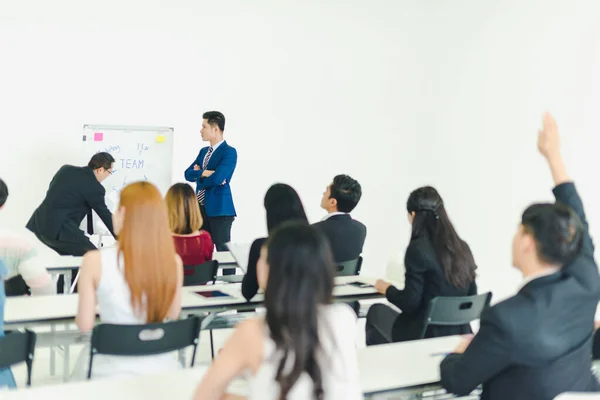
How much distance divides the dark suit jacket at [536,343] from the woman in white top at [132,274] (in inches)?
42.5

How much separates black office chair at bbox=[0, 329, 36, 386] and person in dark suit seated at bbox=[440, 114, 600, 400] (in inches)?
56.1

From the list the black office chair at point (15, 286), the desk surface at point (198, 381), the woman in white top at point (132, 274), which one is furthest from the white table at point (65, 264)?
the desk surface at point (198, 381)

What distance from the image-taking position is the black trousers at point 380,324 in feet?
11.6

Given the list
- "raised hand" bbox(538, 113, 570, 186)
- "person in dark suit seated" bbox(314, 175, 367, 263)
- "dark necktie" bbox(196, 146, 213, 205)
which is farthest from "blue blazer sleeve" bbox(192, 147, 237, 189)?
"raised hand" bbox(538, 113, 570, 186)

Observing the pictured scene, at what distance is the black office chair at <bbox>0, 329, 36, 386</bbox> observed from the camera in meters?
2.16

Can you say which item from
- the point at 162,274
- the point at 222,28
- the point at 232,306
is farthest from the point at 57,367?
the point at 222,28

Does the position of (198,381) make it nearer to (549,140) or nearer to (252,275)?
(252,275)

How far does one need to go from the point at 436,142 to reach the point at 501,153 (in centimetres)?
110

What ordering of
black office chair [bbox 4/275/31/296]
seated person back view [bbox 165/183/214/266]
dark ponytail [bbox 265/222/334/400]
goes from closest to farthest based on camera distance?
dark ponytail [bbox 265/222/334/400] < black office chair [bbox 4/275/31/296] < seated person back view [bbox 165/183/214/266]

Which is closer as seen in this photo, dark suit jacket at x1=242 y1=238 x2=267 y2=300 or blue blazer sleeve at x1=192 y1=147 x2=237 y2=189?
dark suit jacket at x1=242 y1=238 x2=267 y2=300

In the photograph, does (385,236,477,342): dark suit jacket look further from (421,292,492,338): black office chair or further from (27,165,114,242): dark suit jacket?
(27,165,114,242): dark suit jacket

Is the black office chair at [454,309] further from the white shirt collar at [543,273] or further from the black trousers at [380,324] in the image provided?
the white shirt collar at [543,273]

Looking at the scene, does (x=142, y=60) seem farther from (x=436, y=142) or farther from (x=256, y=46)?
(x=436, y=142)

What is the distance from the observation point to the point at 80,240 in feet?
16.9
